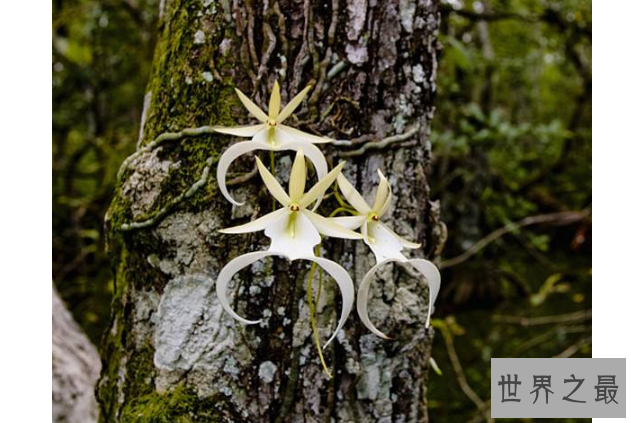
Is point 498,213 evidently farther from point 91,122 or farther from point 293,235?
point 91,122

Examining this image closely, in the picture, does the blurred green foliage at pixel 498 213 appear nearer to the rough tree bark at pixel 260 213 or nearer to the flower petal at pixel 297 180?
the rough tree bark at pixel 260 213

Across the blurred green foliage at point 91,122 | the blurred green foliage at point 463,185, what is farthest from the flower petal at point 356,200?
→ the blurred green foliage at point 91,122

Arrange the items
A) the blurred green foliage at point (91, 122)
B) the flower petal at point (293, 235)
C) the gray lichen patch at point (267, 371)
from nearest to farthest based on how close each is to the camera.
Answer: the flower petal at point (293, 235)
the gray lichen patch at point (267, 371)
the blurred green foliage at point (91, 122)

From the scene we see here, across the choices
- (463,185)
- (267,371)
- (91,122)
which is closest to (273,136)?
(267,371)

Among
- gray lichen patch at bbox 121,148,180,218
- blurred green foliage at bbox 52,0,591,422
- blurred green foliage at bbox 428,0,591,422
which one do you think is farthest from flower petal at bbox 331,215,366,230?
blurred green foliage at bbox 52,0,591,422

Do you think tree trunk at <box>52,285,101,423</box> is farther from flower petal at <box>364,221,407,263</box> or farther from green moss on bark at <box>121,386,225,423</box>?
flower petal at <box>364,221,407,263</box>

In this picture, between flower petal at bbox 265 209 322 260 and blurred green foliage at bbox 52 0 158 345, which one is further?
blurred green foliage at bbox 52 0 158 345

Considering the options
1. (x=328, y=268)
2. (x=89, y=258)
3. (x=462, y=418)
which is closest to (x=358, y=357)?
(x=328, y=268)

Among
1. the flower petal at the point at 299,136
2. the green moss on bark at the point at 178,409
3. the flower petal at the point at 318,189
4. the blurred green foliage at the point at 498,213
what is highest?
the blurred green foliage at the point at 498,213
